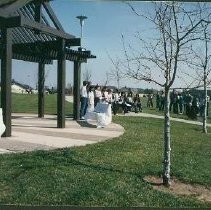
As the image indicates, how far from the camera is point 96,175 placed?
7473 millimetres

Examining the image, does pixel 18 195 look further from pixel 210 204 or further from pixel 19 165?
pixel 210 204

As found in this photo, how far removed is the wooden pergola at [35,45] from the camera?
11289 millimetres

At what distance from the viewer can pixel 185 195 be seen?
7.18 m

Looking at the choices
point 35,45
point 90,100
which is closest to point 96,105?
point 90,100

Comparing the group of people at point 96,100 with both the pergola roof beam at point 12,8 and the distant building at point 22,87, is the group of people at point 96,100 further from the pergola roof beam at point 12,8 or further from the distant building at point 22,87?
the pergola roof beam at point 12,8

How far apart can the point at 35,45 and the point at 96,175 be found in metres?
9.17

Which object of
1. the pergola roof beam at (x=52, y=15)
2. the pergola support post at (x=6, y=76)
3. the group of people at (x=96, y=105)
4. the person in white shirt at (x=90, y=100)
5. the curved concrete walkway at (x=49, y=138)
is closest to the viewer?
the curved concrete walkway at (x=49, y=138)

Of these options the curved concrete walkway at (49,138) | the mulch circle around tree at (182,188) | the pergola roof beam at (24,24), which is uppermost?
the pergola roof beam at (24,24)

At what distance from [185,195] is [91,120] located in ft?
29.9

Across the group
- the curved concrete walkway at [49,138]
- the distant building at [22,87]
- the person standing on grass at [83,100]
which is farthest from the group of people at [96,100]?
the distant building at [22,87]

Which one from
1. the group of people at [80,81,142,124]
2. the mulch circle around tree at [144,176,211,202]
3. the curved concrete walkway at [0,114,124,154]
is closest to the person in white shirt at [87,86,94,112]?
the group of people at [80,81,142,124]

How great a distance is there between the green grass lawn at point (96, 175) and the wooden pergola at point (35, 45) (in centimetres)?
207

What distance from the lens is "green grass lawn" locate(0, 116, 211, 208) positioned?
6457 millimetres

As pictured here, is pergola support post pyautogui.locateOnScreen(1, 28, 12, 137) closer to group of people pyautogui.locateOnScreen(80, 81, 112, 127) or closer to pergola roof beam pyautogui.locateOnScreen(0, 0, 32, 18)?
pergola roof beam pyautogui.locateOnScreen(0, 0, 32, 18)
